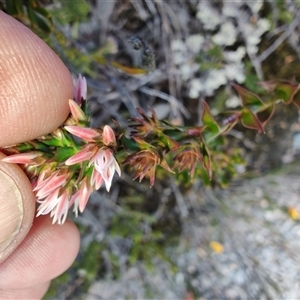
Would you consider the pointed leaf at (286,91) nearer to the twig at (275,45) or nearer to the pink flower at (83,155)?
the twig at (275,45)

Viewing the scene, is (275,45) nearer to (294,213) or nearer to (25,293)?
(294,213)

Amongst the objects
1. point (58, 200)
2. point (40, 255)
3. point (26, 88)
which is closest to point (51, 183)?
point (58, 200)

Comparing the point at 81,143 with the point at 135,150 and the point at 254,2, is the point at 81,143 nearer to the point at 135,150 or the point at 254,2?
the point at 135,150

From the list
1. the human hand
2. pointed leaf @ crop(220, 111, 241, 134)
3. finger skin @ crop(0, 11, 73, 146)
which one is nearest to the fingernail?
the human hand

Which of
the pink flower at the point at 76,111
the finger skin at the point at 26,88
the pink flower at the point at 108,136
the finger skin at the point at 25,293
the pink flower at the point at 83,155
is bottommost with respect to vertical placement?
the finger skin at the point at 25,293

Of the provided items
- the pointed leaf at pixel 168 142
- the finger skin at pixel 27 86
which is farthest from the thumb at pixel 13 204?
the pointed leaf at pixel 168 142
